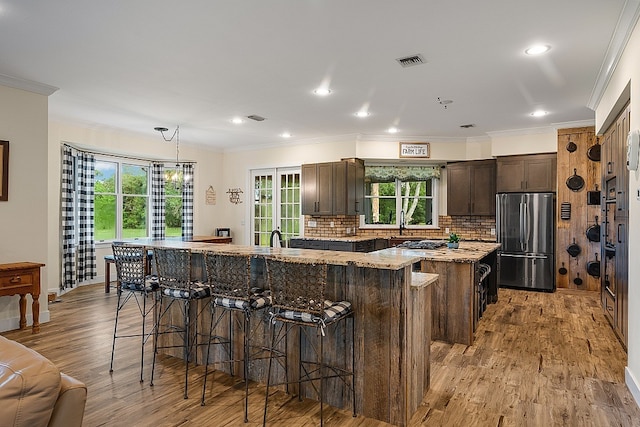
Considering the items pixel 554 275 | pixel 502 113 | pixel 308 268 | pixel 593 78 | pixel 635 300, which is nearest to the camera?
pixel 308 268

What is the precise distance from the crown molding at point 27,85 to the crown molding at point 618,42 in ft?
18.0

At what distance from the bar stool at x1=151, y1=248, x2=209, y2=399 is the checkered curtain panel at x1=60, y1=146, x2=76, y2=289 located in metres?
3.67

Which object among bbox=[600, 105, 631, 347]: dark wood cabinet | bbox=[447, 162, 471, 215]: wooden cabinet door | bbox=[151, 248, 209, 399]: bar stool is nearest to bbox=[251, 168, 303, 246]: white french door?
bbox=[447, 162, 471, 215]: wooden cabinet door

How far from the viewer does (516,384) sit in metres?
2.97

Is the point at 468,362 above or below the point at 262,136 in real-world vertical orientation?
below

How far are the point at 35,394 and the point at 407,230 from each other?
6943 mm

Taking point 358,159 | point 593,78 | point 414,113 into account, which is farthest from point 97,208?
point 593,78

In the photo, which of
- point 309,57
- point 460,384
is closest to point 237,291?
point 460,384

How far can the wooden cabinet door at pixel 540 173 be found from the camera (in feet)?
20.9

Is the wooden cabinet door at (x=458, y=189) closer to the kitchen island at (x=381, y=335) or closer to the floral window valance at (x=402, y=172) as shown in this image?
the floral window valance at (x=402, y=172)

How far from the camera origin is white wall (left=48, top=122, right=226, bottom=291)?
5.97 meters

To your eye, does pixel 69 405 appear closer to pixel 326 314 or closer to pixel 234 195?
pixel 326 314

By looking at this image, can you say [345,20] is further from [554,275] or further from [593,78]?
[554,275]

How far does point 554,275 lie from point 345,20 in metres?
5.52
